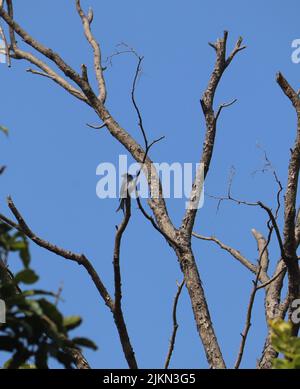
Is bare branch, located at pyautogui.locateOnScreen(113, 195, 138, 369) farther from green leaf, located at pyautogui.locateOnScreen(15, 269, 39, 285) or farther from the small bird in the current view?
green leaf, located at pyautogui.locateOnScreen(15, 269, 39, 285)

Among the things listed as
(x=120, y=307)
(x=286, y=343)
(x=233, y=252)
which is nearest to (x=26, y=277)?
(x=286, y=343)

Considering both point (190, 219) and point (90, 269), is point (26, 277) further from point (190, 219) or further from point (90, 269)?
point (190, 219)

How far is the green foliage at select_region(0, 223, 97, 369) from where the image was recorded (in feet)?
9.25

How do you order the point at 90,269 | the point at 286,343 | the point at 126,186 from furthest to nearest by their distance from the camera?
the point at 90,269 < the point at 126,186 < the point at 286,343

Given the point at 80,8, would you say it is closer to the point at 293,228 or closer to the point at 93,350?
the point at 293,228

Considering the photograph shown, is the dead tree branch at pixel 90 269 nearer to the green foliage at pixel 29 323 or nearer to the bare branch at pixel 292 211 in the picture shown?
the bare branch at pixel 292 211

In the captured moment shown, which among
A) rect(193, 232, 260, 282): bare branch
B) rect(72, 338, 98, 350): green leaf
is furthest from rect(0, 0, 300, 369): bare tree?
rect(72, 338, 98, 350): green leaf

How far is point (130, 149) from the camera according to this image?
8.36m

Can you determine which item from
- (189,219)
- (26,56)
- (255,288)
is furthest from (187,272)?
(26,56)

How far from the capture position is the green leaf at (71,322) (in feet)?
9.61

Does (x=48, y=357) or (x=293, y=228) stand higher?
(x=293, y=228)

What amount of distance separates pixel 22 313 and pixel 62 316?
0.37ft

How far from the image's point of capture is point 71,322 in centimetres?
294

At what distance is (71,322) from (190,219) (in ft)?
15.7
